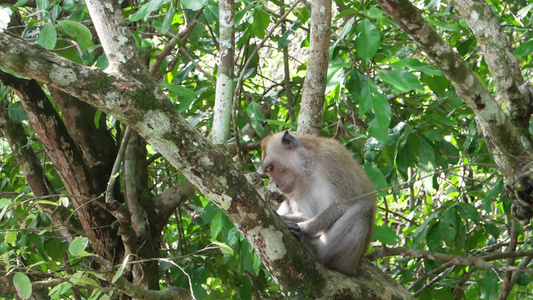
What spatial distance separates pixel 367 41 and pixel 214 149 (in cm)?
Result: 142

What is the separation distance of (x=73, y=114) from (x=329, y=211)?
2756 millimetres

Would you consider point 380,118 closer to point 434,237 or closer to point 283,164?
point 283,164

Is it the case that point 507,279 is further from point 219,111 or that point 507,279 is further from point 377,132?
point 219,111

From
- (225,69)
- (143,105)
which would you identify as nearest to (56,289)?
(143,105)

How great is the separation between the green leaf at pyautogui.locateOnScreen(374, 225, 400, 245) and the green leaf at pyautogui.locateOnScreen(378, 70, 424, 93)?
1.19 meters

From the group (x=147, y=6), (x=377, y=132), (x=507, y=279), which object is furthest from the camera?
(x=507, y=279)

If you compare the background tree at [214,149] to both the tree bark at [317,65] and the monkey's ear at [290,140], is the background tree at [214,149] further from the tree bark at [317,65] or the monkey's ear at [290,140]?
the monkey's ear at [290,140]

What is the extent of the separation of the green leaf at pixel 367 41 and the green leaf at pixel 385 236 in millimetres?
1318

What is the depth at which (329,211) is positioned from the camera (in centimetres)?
439

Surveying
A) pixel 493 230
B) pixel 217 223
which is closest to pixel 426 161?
pixel 493 230

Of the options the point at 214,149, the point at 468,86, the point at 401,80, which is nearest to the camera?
the point at 214,149

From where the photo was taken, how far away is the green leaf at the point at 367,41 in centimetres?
364

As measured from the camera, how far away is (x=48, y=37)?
3.74 metres

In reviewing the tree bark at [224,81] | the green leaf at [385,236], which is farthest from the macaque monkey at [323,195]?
the tree bark at [224,81]
